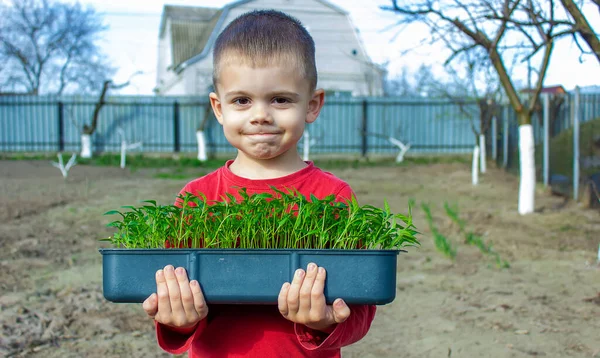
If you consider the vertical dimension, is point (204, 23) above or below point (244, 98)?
above

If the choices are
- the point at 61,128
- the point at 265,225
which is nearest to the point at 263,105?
the point at 265,225

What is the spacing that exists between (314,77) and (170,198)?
8161 mm

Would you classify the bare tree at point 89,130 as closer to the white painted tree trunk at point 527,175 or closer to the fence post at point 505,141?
the fence post at point 505,141

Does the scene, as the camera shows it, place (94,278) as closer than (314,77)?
No

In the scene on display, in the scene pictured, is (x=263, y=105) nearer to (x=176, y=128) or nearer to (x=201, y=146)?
(x=201, y=146)

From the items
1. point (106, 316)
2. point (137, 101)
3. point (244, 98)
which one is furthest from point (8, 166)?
point (244, 98)

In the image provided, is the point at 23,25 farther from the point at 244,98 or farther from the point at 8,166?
the point at 244,98

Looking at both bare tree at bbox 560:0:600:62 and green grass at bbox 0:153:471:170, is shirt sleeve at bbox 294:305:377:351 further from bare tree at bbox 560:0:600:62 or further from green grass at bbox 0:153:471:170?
green grass at bbox 0:153:471:170

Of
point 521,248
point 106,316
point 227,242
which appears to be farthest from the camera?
point 521,248

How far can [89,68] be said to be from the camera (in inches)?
1272

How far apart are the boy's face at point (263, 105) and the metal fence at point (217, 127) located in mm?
18688

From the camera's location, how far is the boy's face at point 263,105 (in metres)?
1.55

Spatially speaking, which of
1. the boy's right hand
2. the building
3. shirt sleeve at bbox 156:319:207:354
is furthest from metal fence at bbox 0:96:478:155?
the boy's right hand

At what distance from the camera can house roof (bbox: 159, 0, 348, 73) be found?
27.5 metres
